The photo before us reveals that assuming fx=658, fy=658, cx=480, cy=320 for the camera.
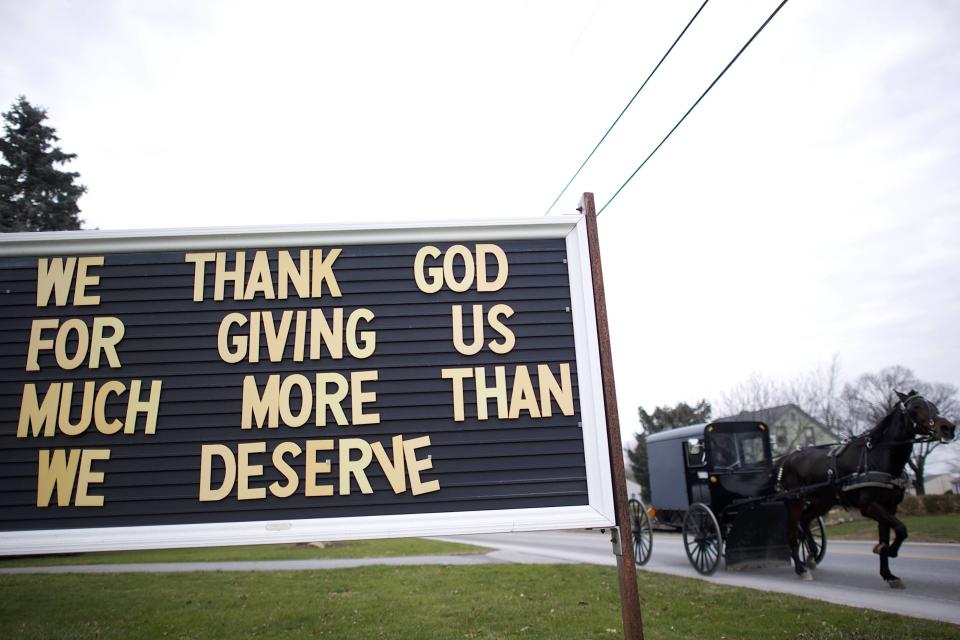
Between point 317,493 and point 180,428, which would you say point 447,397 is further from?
point 180,428

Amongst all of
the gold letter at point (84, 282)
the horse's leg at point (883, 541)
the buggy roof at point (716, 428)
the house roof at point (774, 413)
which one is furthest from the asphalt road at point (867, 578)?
the house roof at point (774, 413)

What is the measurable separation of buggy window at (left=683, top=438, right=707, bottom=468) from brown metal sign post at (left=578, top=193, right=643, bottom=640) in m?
8.75

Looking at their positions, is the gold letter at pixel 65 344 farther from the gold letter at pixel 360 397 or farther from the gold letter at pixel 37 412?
the gold letter at pixel 360 397

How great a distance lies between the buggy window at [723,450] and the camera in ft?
41.4

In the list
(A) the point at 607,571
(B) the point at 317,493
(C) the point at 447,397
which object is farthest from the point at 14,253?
(A) the point at 607,571

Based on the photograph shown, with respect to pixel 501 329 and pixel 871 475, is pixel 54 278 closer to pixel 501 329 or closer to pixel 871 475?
pixel 501 329

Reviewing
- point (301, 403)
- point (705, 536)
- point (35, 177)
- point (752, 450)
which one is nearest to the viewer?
point (301, 403)

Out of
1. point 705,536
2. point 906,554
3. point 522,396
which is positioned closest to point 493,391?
point 522,396

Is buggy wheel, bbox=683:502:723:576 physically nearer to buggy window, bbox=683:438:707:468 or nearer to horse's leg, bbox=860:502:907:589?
buggy window, bbox=683:438:707:468

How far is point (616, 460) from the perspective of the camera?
457cm

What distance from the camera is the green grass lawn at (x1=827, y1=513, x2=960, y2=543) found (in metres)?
15.8

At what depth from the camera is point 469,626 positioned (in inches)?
288

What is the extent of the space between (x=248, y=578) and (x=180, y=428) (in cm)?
831

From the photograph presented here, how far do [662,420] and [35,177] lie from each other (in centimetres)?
4208
